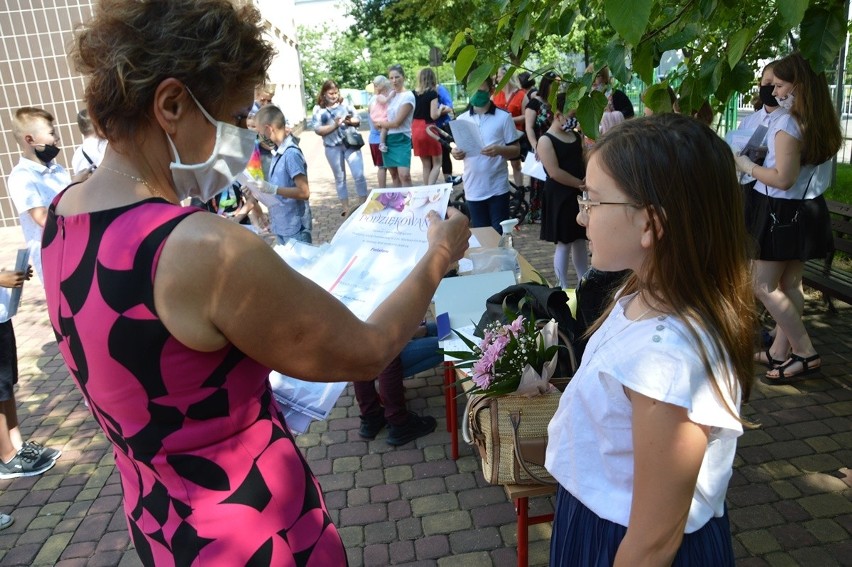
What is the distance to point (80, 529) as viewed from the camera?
3.59 metres

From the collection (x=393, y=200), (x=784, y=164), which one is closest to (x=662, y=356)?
(x=393, y=200)

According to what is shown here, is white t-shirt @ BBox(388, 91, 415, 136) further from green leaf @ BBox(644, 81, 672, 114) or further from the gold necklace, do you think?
the gold necklace

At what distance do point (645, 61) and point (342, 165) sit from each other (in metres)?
9.07

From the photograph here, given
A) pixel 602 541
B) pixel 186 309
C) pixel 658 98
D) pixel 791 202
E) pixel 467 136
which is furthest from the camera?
pixel 467 136

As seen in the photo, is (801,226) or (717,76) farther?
(801,226)

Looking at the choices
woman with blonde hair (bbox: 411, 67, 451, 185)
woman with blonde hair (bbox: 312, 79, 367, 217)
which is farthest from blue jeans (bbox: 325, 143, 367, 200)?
woman with blonde hair (bbox: 411, 67, 451, 185)

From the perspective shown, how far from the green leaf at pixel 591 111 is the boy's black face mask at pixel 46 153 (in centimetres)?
457

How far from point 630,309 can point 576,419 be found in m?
0.28

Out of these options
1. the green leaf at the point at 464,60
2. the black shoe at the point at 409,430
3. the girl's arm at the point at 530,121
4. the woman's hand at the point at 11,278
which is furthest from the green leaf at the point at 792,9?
the girl's arm at the point at 530,121

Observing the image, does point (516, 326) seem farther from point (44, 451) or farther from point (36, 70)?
point (36, 70)

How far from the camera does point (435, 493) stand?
3641 mm

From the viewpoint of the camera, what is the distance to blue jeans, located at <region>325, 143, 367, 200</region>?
418 inches

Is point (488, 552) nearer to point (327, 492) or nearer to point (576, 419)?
point (327, 492)

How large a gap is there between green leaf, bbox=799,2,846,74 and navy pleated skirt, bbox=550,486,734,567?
54.9 inches
